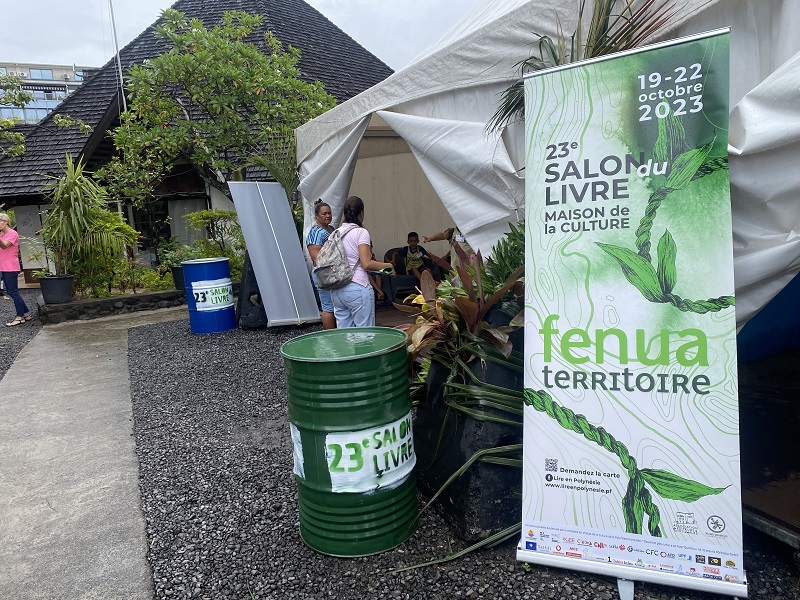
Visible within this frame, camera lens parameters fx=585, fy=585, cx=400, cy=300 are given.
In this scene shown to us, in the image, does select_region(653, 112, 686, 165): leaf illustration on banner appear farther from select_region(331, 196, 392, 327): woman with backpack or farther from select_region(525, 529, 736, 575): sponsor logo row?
select_region(331, 196, 392, 327): woman with backpack

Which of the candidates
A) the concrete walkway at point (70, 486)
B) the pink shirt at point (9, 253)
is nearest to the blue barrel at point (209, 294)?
the concrete walkway at point (70, 486)

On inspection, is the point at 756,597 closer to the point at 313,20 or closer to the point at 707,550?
the point at 707,550

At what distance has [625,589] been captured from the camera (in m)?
2.17

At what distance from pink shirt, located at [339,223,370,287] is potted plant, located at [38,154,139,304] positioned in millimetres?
5831

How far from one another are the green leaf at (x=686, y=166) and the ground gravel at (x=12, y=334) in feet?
22.2

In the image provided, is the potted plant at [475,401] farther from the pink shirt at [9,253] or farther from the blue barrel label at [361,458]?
the pink shirt at [9,253]

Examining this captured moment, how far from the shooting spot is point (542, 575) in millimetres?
2383

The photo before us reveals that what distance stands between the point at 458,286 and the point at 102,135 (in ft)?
46.6

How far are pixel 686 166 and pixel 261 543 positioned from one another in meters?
2.45

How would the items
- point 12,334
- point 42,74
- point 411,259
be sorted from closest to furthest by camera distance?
1. point 12,334
2. point 411,259
3. point 42,74

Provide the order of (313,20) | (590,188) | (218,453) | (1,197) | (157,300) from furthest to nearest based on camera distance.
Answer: (313,20) < (1,197) < (157,300) < (218,453) < (590,188)

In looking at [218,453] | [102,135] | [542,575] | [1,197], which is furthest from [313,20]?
[542,575]

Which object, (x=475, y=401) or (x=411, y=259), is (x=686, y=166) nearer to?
(x=475, y=401)

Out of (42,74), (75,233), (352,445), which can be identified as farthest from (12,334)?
(42,74)
